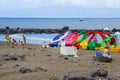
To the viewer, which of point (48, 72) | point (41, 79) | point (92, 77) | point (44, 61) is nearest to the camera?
point (92, 77)

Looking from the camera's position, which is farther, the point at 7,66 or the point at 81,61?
the point at 81,61

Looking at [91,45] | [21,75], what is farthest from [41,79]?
[91,45]

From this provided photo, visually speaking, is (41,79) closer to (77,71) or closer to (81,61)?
(77,71)

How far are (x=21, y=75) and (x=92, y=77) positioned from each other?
2.75 m

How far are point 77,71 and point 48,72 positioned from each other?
3.80ft

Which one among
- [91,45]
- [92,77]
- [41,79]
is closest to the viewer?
[92,77]

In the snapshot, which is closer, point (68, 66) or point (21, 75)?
point (21, 75)

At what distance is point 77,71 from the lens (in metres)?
14.2

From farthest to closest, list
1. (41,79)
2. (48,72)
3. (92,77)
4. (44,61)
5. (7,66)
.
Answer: (44,61) < (7,66) < (48,72) < (41,79) < (92,77)

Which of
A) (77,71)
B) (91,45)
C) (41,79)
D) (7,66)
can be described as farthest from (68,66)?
(91,45)

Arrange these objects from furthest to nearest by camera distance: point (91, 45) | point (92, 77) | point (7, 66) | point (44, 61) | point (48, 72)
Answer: point (91, 45) → point (44, 61) → point (7, 66) → point (48, 72) → point (92, 77)

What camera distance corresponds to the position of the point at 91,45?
85.9 ft

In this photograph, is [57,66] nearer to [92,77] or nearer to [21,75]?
[21,75]

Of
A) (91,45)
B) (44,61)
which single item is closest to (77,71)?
(44,61)
